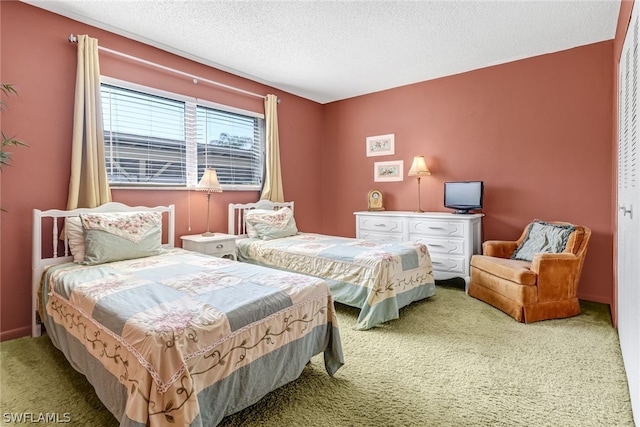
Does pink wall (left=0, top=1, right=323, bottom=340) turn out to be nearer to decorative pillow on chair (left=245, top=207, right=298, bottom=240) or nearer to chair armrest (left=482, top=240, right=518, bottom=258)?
decorative pillow on chair (left=245, top=207, right=298, bottom=240)

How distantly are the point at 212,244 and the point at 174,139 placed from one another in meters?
1.25

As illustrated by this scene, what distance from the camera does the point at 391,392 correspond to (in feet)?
6.11

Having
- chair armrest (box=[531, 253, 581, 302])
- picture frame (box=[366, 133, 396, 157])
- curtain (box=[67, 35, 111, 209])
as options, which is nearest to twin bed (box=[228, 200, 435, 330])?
chair armrest (box=[531, 253, 581, 302])

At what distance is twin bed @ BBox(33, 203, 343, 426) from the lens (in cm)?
129

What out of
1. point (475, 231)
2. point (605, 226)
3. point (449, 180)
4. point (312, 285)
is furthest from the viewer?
point (449, 180)

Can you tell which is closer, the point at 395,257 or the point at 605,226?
the point at 395,257

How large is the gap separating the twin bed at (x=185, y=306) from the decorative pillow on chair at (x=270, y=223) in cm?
46

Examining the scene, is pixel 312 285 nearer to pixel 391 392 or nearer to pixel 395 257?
pixel 391 392

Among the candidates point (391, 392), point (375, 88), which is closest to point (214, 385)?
point (391, 392)

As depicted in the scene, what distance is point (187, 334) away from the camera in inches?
54.1

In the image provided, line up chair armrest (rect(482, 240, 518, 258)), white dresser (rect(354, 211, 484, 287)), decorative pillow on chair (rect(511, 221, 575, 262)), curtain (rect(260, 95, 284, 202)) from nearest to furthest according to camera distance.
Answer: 1. decorative pillow on chair (rect(511, 221, 575, 262))
2. chair armrest (rect(482, 240, 518, 258))
3. white dresser (rect(354, 211, 484, 287))
4. curtain (rect(260, 95, 284, 202))

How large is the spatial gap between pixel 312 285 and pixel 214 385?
0.75m

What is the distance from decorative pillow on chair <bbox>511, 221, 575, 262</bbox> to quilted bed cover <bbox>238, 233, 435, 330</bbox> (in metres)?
0.96

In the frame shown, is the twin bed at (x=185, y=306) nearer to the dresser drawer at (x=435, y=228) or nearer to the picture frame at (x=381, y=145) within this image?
the dresser drawer at (x=435, y=228)
